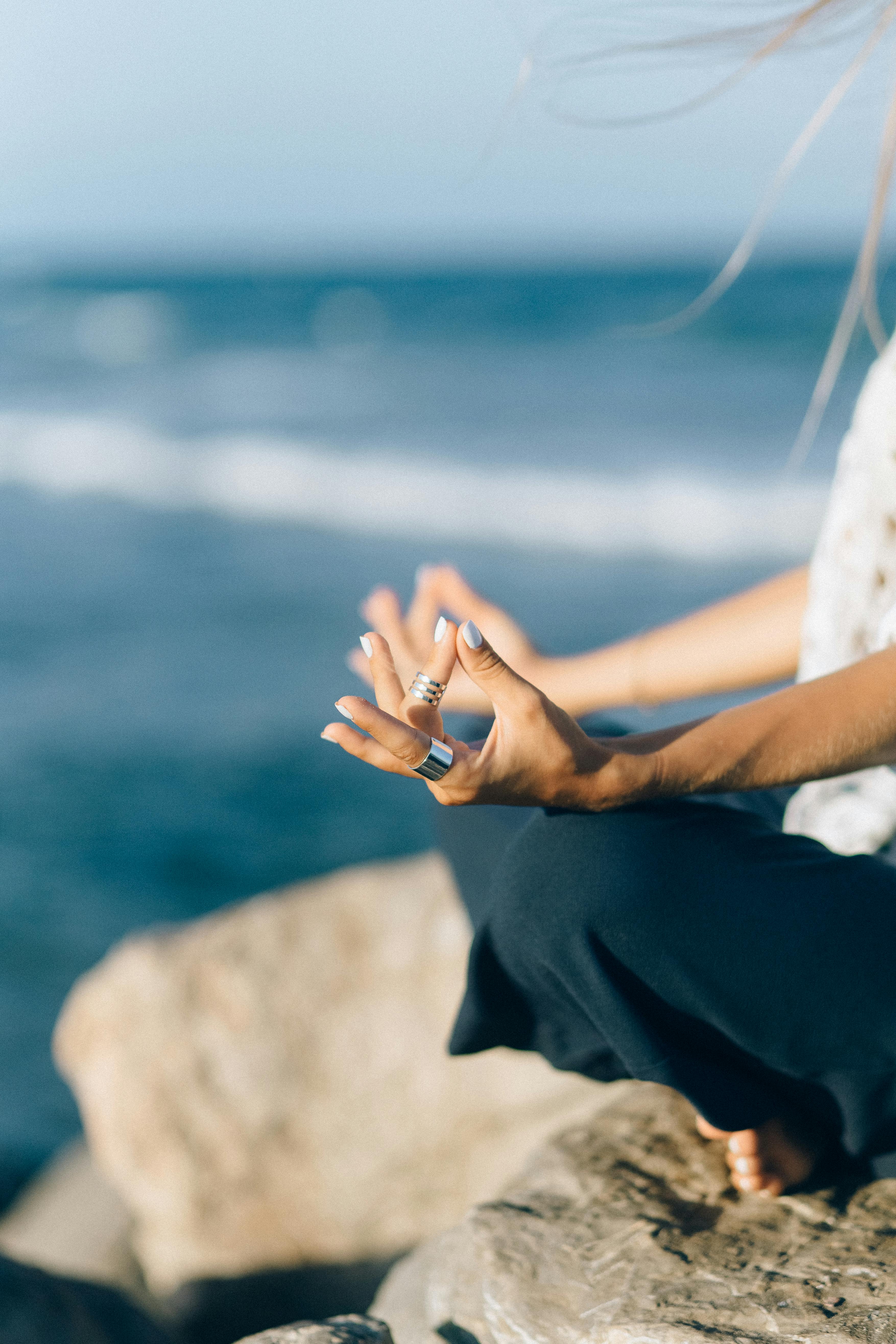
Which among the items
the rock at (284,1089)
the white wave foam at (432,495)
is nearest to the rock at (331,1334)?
the rock at (284,1089)

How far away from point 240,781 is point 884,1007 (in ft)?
11.4

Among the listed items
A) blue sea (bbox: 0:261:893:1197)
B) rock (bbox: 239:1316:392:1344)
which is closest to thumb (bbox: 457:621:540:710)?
rock (bbox: 239:1316:392:1344)

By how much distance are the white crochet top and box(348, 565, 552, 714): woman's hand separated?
44cm

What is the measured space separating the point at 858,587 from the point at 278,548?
6513 millimetres

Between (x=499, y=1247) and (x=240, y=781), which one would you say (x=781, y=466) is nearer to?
(x=240, y=781)

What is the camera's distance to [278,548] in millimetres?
7582

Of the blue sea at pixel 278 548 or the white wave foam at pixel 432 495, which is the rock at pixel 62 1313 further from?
the white wave foam at pixel 432 495

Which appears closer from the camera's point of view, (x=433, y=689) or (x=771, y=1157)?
(x=433, y=689)

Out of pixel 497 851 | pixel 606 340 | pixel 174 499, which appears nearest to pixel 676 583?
pixel 174 499

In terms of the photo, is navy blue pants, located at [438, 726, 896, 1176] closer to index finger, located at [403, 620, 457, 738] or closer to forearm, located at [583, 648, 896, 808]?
forearm, located at [583, 648, 896, 808]

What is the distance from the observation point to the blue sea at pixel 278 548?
382 centimetres

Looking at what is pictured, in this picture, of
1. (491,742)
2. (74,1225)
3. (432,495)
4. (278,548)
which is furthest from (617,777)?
(432,495)

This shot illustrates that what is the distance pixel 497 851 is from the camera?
1411mm

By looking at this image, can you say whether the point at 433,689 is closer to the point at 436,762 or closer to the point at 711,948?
the point at 436,762
